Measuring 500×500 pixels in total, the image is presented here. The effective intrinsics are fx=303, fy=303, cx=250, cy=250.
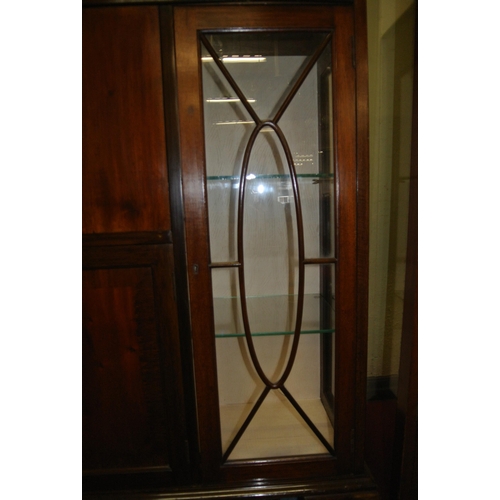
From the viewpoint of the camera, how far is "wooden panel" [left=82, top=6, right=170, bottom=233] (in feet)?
1.98

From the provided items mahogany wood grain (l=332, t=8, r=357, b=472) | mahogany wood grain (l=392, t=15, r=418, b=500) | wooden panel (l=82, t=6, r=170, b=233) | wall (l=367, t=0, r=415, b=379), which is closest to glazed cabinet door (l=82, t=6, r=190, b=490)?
wooden panel (l=82, t=6, r=170, b=233)

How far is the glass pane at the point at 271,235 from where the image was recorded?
661mm

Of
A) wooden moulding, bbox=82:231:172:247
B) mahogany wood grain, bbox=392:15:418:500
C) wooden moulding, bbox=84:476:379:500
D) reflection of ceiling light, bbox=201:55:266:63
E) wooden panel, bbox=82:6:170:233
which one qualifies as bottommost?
wooden moulding, bbox=84:476:379:500

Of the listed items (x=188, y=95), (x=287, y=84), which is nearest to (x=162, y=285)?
(x=188, y=95)

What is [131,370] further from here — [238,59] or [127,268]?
[238,59]

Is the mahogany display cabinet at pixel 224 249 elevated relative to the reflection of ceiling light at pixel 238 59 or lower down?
lower down

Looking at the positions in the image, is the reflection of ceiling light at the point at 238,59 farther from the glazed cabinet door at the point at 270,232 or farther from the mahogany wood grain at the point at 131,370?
the mahogany wood grain at the point at 131,370

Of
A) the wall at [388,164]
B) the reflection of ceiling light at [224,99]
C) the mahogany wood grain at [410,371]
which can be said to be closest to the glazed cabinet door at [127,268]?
the reflection of ceiling light at [224,99]

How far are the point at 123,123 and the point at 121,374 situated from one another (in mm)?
542

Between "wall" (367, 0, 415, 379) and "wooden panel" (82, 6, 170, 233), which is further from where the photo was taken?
"wall" (367, 0, 415, 379)

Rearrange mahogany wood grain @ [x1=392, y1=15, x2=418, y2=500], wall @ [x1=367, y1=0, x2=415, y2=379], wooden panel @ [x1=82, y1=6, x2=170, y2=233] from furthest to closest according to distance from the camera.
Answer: wall @ [x1=367, y1=0, x2=415, y2=379] < mahogany wood grain @ [x1=392, y1=15, x2=418, y2=500] < wooden panel @ [x1=82, y1=6, x2=170, y2=233]

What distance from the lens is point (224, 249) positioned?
27.1 inches

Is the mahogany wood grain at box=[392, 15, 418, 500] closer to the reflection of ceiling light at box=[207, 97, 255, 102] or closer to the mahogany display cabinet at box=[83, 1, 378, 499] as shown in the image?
the mahogany display cabinet at box=[83, 1, 378, 499]

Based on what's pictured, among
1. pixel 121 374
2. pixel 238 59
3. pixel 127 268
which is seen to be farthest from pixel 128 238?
pixel 238 59
